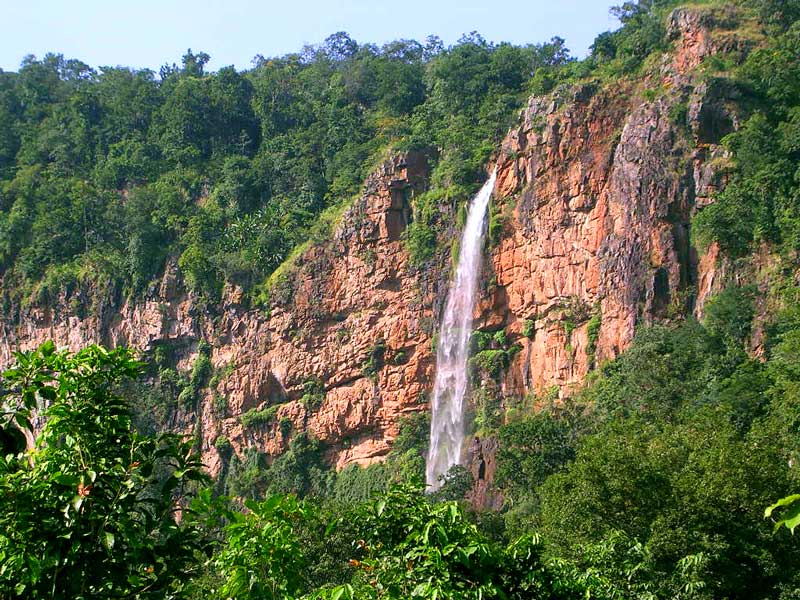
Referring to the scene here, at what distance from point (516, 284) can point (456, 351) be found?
3.38 m

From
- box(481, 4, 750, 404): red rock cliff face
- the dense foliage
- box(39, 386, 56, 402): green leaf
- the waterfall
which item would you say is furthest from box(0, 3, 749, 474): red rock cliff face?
box(39, 386, 56, 402): green leaf

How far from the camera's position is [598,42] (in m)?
43.0

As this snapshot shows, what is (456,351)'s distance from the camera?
135 ft

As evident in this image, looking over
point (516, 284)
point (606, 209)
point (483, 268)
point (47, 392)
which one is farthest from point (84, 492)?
point (483, 268)

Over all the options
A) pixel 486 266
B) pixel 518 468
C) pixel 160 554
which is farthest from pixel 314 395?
pixel 160 554

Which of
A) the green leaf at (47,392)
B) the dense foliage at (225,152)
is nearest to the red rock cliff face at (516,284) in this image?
the dense foliage at (225,152)

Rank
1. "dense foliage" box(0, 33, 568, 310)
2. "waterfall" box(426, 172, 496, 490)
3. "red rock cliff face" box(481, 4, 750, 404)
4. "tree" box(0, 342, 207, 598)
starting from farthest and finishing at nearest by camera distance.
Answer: "dense foliage" box(0, 33, 568, 310) → "waterfall" box(426, 172, 496, 490) → "red rock cliff face" box(481, 4, 750, 404) → "tree" box(0, 342, 207, 598)

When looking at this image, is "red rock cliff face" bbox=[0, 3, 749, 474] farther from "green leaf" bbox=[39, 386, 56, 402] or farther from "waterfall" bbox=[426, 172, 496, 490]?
"green leaf" bbox=[39, 386, 56, 402]

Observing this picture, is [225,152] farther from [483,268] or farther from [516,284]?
[516,284]

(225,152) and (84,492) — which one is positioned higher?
(225,152)

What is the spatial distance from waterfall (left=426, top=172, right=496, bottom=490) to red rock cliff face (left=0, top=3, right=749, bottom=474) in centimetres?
67

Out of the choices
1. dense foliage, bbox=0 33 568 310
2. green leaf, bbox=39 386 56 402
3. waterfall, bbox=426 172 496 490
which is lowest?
waterfall, bbox=426 172 496 490

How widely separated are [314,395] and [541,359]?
10257 millimetres

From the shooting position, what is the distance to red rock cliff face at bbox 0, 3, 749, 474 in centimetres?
3584
